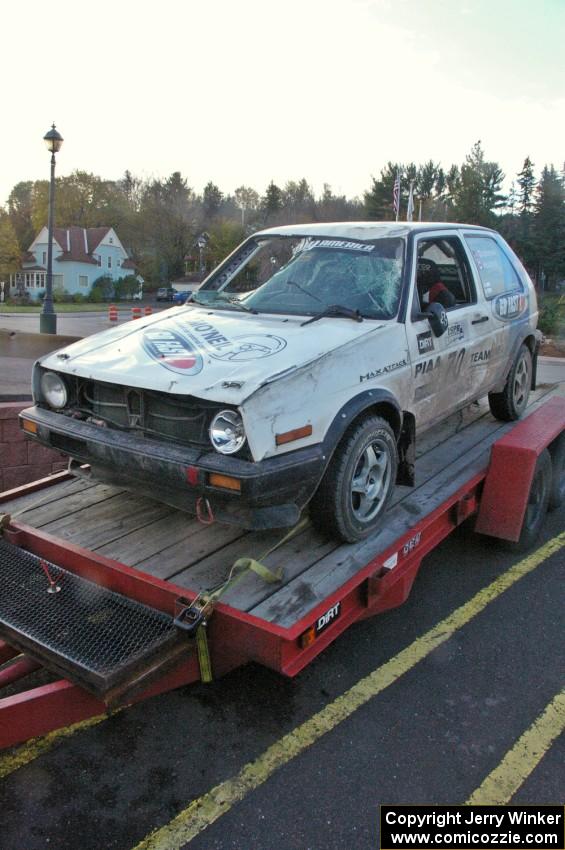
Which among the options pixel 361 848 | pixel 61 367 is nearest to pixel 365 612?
pixel 361 848

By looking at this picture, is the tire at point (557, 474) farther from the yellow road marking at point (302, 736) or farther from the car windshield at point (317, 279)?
the car windshield at point (317, 279)

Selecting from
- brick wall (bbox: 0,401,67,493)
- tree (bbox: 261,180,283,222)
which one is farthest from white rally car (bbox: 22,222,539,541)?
tree (bbox: 261,180,283,222)

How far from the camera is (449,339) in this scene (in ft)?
13.7

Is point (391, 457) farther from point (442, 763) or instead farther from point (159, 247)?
point (159, 247)

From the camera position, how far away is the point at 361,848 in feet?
7.39

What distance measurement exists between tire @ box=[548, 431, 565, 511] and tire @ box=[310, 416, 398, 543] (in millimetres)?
2055

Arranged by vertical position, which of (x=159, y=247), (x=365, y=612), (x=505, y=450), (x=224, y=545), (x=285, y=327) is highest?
(x=159, y=247)

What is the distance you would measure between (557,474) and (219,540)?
3.08 metres

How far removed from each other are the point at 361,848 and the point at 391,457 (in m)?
1.83

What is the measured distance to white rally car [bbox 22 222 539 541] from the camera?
2.80 metres

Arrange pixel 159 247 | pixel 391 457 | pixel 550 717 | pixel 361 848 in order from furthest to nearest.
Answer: pixel 159 247, pixel 391 457, pixel 550 717, pixel 361 848

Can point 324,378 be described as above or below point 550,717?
above

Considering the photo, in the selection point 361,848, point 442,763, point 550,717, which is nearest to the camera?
point 361,848

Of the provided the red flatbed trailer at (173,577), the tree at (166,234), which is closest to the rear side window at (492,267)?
the red flatbed trailer at (173,577)
